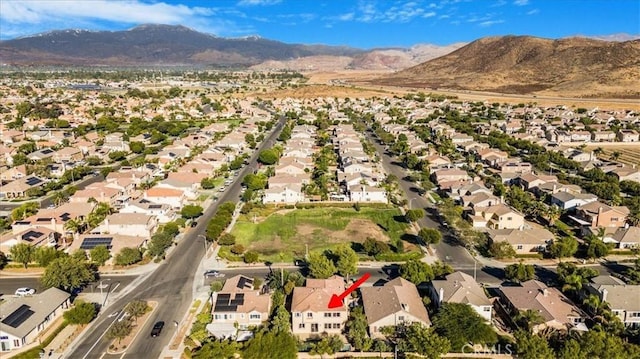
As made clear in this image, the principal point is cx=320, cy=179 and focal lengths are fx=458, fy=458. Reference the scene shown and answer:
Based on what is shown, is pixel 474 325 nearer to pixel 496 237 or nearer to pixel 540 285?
pixel 540 285

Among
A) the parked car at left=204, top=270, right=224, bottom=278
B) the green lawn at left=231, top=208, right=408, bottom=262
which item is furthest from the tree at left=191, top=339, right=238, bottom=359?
the green lawn at left=231, top=208, right=408, bottom=262

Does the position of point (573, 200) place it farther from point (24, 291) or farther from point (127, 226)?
point (24, 291)

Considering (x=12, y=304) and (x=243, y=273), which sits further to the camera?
(x=243, y=273)

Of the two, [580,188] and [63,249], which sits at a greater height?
[580,188]

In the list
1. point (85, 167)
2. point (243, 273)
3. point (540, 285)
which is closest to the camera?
point (540, 285)

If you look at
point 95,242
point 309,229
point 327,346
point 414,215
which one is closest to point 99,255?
point 95,242

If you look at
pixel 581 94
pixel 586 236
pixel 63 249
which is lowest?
pixel 63 249

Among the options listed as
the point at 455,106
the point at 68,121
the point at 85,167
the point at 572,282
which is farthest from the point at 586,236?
the point at 68,121

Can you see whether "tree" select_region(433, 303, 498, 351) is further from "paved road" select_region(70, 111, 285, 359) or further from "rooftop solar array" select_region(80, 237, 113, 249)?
"rooftop solar array" select_region(80, 237, 113, 249)

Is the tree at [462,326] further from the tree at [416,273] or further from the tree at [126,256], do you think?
the tree at [126,256]
